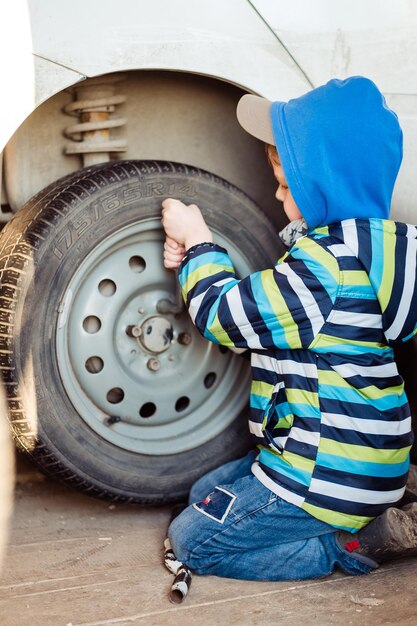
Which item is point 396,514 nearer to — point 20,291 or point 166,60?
point 20,291

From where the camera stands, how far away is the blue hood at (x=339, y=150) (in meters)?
2.00

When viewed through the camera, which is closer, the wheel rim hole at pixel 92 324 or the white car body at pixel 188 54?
the white car body at pixel 188 54

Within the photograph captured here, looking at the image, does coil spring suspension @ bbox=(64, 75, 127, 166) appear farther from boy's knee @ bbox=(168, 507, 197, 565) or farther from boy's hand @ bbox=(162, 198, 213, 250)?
boy's knee @ bbox=(168, 507, 197, 565)

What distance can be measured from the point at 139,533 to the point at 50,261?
811 millimetres

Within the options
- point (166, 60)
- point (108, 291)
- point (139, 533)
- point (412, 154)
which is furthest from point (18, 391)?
point (412, 154)

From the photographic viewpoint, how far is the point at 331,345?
201cm

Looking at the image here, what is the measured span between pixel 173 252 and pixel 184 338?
0.28 m

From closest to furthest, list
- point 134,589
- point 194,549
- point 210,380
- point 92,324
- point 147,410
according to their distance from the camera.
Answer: point 134,589 < point 194,549 < point 92,324 < point 147,410 < point 210,380

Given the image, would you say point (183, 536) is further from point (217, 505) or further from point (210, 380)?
point (210, 380)

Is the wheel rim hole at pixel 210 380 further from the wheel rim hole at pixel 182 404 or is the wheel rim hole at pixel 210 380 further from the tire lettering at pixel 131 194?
the tire lettering at pixel 131 194

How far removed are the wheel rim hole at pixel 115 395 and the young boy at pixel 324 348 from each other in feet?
1.32

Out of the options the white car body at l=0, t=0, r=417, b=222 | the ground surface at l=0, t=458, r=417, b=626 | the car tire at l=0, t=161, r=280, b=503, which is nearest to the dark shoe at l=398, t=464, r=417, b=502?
the ground surface at l=0, t=458, r=417, b=626

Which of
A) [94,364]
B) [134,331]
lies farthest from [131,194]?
[94,364]

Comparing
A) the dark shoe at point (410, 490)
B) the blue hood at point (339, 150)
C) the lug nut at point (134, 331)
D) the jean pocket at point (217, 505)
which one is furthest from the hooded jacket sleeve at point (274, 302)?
the dark shoe at point (410, 490)
